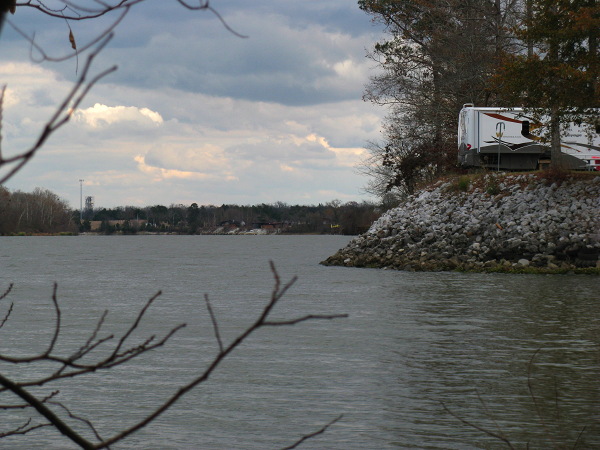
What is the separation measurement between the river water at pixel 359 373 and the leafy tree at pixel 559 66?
8207 millimetres

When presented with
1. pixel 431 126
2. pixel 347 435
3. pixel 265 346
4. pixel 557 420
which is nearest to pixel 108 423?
pixel 347 435

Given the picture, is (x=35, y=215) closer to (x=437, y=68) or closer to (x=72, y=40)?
(x=437, y=68)

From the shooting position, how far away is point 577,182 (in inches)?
1226

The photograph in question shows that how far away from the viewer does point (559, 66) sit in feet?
90.6

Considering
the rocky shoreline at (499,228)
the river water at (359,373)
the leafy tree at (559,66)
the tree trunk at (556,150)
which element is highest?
the leafy tree at (559,66)

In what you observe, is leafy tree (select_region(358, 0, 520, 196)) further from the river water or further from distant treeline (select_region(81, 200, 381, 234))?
distant treeline (select_region(81, 200, 381, 234))

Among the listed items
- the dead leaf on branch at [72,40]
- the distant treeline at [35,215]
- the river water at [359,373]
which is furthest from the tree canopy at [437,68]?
the distant treeline at [35,215]

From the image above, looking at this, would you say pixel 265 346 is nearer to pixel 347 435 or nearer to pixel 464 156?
pixel 347 435

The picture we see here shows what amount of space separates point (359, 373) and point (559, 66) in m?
19.6

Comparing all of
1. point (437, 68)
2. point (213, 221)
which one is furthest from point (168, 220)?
point (437, 68)

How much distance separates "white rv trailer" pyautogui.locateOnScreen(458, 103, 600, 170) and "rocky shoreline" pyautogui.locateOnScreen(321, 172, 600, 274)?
146 centimetres

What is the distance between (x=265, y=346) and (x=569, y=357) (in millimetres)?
4618

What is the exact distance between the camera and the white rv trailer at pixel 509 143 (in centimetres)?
3412

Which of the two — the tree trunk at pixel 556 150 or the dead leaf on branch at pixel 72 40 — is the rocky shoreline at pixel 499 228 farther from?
the dead leaf on branch at pixel 72 40
